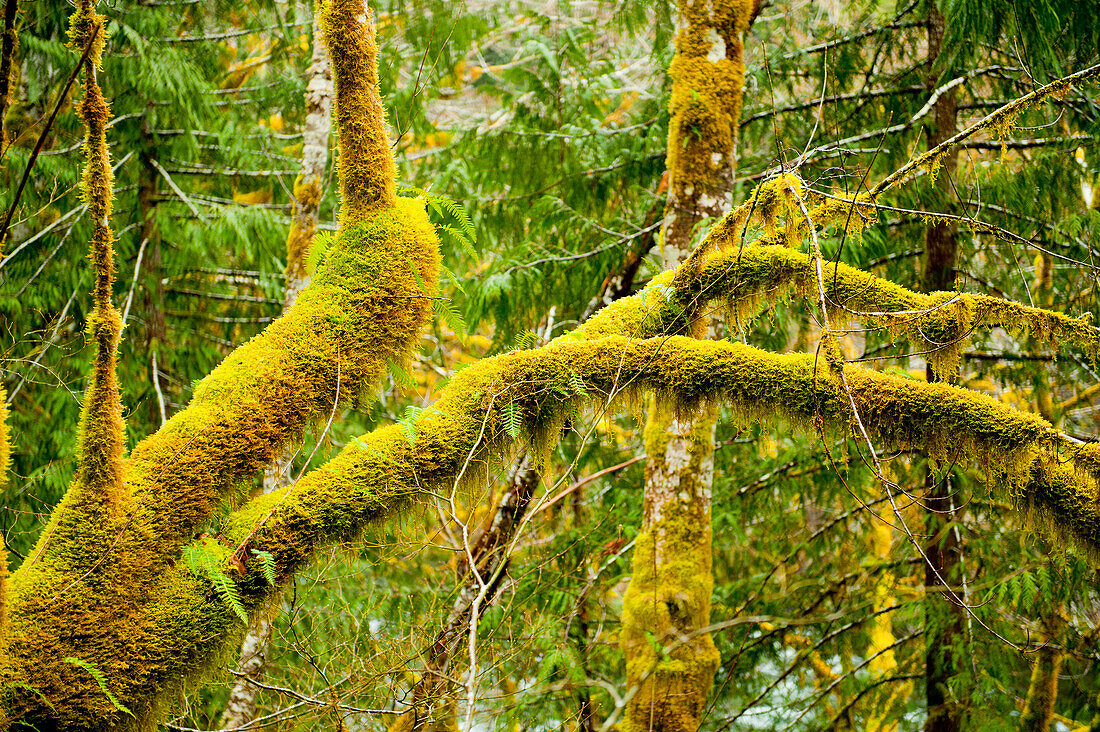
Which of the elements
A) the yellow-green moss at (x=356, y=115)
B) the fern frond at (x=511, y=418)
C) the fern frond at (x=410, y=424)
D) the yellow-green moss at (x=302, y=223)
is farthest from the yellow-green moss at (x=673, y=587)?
the yellow-green moss at (x=302, y=223)

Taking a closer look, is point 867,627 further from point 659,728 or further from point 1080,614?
point 659,728

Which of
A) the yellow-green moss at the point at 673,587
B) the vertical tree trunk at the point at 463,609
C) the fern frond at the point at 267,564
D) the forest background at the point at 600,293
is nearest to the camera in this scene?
the fern frond at the point at 267,564

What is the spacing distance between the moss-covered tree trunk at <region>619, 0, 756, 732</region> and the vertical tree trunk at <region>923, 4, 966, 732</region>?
159cm

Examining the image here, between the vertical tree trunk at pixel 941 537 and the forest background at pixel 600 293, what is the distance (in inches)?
1.5

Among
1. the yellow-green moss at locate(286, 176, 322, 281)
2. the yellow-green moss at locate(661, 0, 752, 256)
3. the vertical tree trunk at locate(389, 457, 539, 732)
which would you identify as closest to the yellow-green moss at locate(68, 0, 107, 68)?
the vertical tree trunk at locate(389, 457, 539, 732)

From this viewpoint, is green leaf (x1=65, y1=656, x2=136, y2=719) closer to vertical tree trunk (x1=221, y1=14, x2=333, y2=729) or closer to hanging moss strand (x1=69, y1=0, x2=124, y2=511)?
hanging moss strand (x1=69, y1=0, x2=124, y2=511)

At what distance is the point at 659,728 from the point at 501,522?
5.07 ft

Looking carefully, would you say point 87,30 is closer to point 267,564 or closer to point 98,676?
point 267,564

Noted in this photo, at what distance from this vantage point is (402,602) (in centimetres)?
605

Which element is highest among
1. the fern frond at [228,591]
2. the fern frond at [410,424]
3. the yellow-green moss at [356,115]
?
the yellow-green moss at [356,115]

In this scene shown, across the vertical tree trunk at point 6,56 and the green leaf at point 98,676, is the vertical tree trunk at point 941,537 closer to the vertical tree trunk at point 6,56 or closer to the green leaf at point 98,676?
the green leaf at point 98,676

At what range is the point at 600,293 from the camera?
227 inches

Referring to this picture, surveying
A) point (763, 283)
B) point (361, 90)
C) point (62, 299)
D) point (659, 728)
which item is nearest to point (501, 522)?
point (659, 728)

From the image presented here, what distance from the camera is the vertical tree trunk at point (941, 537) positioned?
16.6 ft
